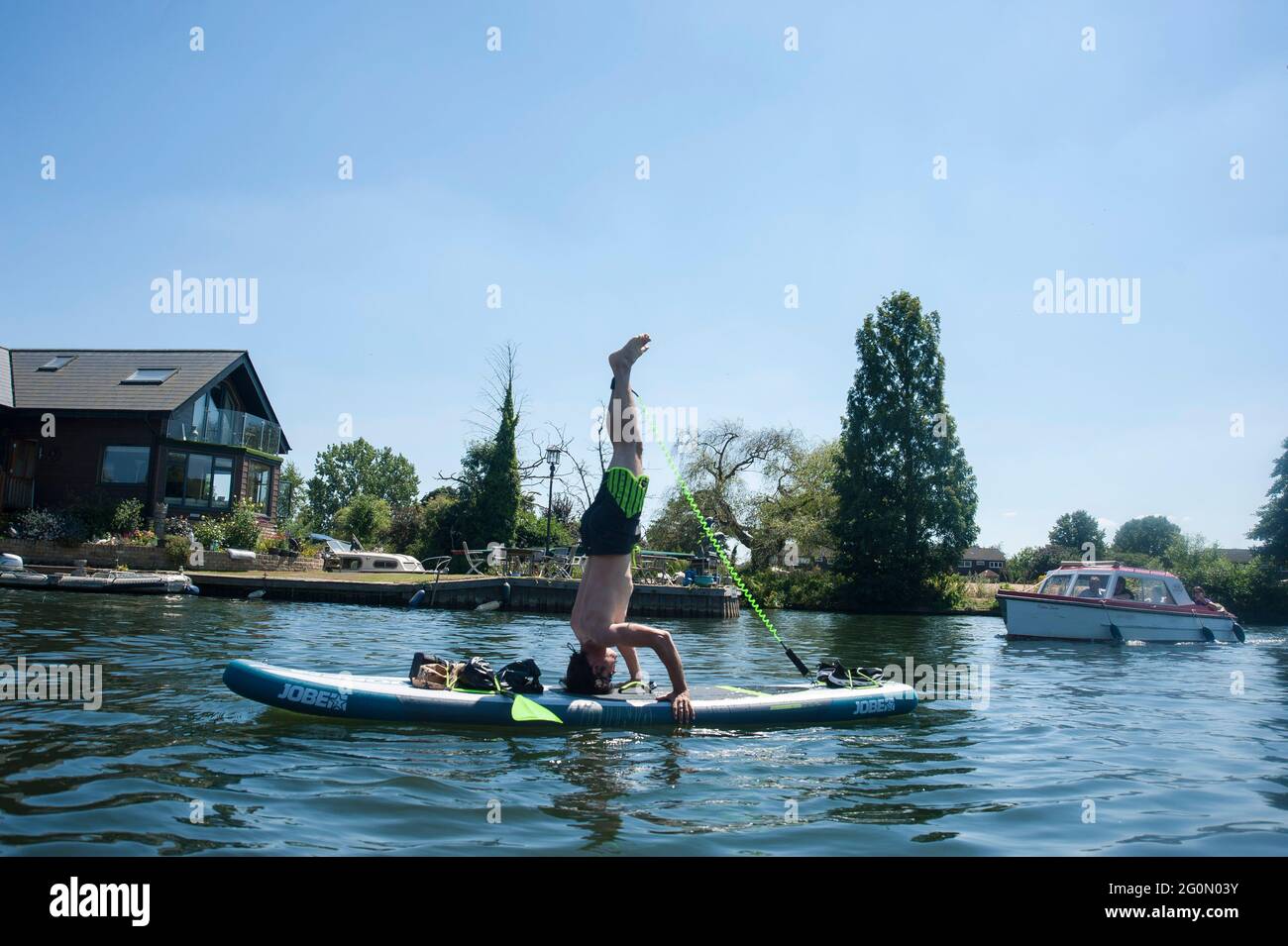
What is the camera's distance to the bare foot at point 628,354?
7.04 metres

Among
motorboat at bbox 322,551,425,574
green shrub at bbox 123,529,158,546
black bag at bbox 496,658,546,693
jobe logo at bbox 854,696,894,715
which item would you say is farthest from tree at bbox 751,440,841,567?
black bag at bbox 496,658,546,693

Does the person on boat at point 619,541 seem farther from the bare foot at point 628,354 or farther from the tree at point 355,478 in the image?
the tree at point 355,478

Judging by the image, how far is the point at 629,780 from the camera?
587cm

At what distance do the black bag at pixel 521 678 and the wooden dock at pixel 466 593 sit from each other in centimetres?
1958

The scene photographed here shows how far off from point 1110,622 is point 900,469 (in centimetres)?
2143

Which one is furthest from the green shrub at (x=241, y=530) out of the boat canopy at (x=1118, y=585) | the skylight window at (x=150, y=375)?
the boat canopy at (x=1118, y=585)

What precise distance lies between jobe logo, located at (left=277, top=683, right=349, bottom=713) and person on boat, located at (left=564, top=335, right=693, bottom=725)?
6.31ft

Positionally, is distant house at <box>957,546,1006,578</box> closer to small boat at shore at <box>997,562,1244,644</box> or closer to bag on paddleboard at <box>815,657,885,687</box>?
small boat at shore at <box>997,562,1244,644</box>

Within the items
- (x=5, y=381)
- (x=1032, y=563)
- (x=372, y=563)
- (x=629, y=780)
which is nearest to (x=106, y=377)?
(x=5, y=381)

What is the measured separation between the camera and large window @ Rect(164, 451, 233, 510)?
32.5 m

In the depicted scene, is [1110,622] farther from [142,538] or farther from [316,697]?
[142,538]

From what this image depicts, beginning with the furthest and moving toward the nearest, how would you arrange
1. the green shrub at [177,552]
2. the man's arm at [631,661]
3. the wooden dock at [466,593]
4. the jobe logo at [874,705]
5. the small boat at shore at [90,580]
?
the green shrub at [177,552] → the wooden dock at [466,593] → the small boat at shore at [90,580] → the jobe logo at [874,705] → the man's arm at [631,661]
